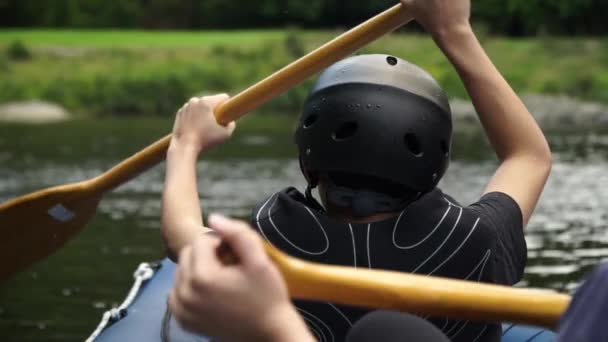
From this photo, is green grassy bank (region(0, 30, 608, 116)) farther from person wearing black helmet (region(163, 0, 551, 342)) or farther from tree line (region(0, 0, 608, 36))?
person wearing black helmet (region(163, 0, 551, 342))

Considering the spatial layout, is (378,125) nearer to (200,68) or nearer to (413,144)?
(413,144)

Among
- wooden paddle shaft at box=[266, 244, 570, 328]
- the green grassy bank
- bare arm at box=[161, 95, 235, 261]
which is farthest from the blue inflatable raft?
the green grassy bank

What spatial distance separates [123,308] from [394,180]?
1.73m

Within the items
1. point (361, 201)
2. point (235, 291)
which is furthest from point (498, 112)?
point (235, 291)

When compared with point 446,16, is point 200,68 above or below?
below

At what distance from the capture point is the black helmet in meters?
2.19

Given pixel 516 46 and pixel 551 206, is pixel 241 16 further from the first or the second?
pixel 551 206

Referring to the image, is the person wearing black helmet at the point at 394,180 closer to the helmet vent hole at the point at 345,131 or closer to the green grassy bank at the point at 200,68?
the helmet vent hole at the point at 345,131

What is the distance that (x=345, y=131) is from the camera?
225 cm

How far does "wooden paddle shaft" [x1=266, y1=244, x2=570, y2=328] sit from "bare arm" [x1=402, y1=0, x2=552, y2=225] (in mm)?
805

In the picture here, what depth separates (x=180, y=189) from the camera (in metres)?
2.16

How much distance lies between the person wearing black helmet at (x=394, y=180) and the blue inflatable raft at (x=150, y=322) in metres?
0.88

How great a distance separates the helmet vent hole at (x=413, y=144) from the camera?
7.33ft

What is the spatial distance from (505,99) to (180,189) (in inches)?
26.2
